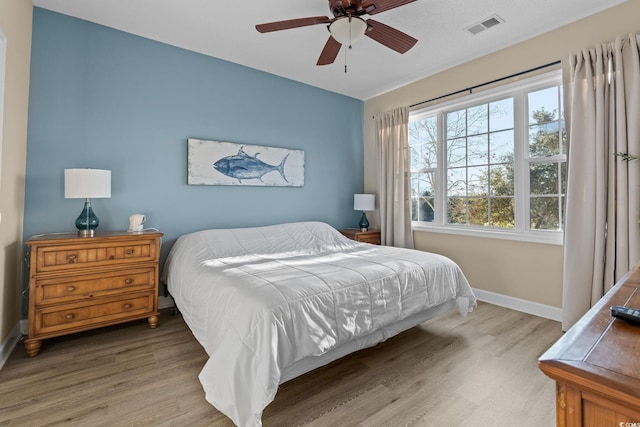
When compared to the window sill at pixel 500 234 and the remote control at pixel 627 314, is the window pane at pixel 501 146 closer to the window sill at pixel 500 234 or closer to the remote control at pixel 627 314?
the window sill at pixel 500 234

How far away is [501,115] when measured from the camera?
3258mm

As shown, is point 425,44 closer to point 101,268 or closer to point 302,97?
point 302,97

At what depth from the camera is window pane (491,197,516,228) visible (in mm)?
3162

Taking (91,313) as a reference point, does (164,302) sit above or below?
below

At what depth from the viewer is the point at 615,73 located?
2.37m

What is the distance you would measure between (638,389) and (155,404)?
2021 millimetres

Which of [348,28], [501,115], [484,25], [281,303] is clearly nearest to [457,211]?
[501,115]

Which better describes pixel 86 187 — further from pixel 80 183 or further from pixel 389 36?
pixel 389 36

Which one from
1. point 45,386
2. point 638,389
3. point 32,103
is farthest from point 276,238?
point 638,389

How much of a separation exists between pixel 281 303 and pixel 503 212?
277 centimetres

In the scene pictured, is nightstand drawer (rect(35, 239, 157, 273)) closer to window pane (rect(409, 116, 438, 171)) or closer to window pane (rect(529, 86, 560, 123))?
window pane (rect(409, 116, 438, 171))

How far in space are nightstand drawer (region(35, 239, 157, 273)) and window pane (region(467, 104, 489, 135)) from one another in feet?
11.8

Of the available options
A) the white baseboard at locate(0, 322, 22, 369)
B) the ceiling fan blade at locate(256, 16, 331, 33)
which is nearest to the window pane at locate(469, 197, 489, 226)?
the ceiling fan blade at locate(256, 16, 331, 33)

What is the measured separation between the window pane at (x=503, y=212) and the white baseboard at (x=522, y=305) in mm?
765
